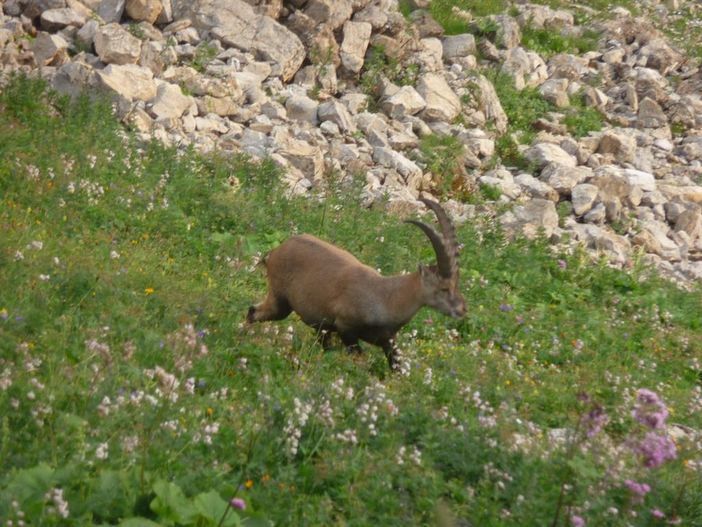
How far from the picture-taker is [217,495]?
5406 mm

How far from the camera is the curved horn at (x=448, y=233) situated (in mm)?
8766

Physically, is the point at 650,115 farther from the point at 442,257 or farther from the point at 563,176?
the point at 442,257

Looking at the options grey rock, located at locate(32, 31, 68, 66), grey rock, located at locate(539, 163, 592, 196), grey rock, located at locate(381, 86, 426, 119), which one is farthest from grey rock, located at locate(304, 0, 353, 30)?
grey rock, located at locate(32, 31, 68, 66)

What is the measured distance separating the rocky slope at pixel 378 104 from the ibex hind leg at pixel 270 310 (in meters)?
4.62

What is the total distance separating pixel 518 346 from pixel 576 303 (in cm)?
221

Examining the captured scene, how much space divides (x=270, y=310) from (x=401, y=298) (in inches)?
47.8

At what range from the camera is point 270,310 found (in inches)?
385

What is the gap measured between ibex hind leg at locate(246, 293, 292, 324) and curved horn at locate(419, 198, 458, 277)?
4.79ft

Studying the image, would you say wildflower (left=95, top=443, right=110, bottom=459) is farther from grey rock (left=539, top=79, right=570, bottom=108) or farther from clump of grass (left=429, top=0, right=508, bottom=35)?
clump of grass (left=429, top=0, right=508, bottom=35)

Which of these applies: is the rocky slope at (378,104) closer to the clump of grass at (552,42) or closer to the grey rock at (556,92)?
the grey rock at (556,92)

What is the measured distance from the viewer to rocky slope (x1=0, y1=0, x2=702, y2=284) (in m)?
15.0


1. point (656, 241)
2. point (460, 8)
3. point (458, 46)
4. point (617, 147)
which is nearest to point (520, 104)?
point (458, 46)

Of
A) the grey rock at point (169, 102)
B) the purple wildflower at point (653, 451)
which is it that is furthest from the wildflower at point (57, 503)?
the grey rock at point (169, 102)

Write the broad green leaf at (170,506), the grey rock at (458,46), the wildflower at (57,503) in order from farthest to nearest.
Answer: the grey rock at (458,46) → the broad green leaf at (170,506) → the wildflower at (57,503)
